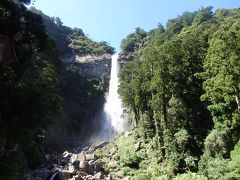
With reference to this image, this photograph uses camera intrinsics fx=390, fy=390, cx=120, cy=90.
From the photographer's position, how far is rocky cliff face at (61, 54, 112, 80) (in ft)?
246

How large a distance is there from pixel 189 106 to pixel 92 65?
42005 millimetres

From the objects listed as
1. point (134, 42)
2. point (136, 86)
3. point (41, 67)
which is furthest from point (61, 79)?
point (41, 67)

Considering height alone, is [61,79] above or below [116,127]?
above

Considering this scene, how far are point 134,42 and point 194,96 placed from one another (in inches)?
1794

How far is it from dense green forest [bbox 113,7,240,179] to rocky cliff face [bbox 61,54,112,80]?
2318 cm

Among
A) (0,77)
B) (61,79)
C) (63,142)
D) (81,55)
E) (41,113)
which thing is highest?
(81,55)

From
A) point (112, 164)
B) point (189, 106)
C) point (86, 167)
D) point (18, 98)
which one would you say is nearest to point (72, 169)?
point (86, 167)

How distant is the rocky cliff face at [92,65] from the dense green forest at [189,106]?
23.2m

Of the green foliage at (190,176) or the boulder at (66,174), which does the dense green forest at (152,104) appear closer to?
the green foliage at (190,176)

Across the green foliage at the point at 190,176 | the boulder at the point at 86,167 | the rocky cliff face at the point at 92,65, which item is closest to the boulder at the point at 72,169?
the boulder at the point at 86,167

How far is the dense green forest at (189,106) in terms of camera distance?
28922 mm

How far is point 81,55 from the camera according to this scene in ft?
273

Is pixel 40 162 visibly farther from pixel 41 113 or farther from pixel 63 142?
pixel 41 113

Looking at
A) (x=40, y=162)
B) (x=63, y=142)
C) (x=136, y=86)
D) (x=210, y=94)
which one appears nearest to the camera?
(x=210, y=94)
